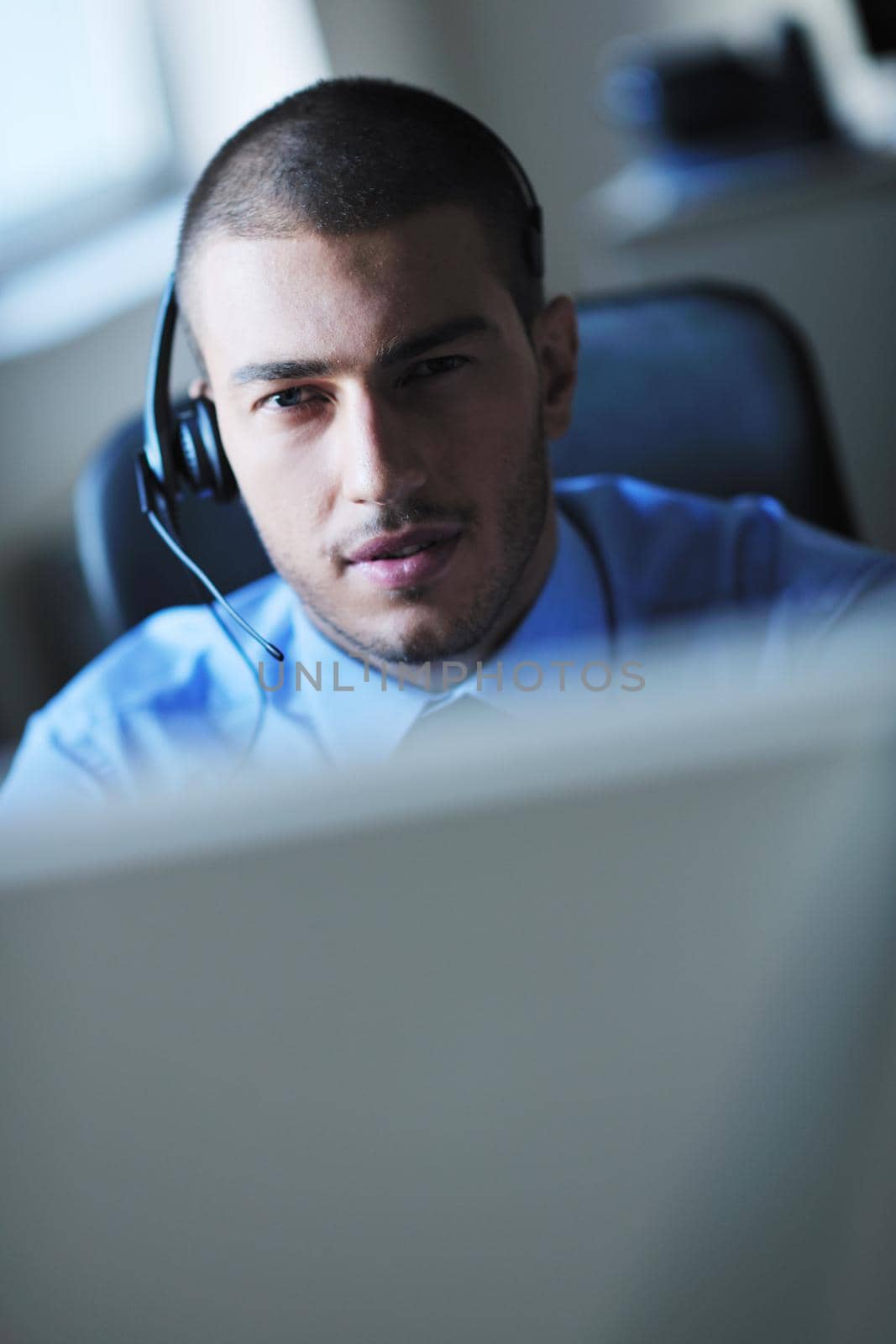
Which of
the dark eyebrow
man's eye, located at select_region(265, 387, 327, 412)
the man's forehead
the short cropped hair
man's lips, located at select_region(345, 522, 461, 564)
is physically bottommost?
man's lips, located at select_region(345, 522, 461, 564)

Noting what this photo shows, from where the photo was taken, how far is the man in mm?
681

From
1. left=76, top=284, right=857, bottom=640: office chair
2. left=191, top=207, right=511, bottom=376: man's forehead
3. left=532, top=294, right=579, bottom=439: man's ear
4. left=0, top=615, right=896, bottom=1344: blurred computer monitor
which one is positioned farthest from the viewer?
left=76, top=284, right=857, bottom=640: office chair

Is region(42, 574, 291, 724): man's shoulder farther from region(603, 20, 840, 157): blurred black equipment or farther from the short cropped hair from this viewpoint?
region(603, 20, 840, 157): blurred black equipment

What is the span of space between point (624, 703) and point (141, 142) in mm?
2044

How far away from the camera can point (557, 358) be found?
83 cm

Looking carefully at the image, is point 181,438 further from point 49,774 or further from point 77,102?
point 77,102

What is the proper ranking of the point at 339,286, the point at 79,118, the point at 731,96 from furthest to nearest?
the point at 731,96 < the point at 79,118 < the point at 339,286

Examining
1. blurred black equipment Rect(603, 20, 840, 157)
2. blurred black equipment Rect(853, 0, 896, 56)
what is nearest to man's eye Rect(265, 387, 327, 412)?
blurred black equipment Rect(603, 20, 840, 157)

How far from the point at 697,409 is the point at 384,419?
432mm

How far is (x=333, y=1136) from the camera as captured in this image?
30 centimetres

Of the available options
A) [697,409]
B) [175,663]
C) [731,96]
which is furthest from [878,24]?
[175,663]

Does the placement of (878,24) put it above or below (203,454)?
above

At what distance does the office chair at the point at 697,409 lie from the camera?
104 cm

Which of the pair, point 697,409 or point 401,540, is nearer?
point 401,540
